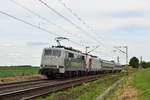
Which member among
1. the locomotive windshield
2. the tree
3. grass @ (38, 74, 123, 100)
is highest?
the tree

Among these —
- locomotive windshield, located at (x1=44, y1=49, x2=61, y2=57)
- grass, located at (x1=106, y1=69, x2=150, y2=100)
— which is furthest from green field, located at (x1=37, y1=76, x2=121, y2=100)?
locomotive windshield, located at (x1=44, y1=49, x2=61, y2=57)

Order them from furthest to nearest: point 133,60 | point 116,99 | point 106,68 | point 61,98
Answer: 1. point 133,60
2. point 106,68
3. point 61,98
4. point 116,99

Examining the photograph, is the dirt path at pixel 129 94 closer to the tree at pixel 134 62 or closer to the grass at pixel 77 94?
the grass at pixel 77 94

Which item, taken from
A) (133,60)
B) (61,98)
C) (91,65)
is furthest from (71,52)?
(133,60)

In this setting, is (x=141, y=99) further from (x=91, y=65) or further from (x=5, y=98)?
(x=91, y=65)

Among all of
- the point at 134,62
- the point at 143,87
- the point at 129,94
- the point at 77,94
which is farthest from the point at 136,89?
the point at 134,62

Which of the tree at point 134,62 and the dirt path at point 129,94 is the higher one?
the tree at point 134,62

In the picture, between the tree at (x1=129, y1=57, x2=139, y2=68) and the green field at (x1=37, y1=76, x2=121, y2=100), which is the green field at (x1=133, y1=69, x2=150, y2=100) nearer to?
the green field at (x1=37, y1=76, x2=121, y2=100)

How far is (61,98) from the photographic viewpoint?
21312 mm

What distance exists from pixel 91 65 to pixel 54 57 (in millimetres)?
24341

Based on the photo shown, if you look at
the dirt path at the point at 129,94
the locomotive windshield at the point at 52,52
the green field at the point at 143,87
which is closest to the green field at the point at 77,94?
the dirt path at the point at 129,94

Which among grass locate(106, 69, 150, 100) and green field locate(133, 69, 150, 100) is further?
green field locate(133, 69, 150, 100)

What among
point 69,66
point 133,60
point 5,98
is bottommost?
point 5,98

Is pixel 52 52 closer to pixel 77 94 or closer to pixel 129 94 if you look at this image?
pixel 77 94
